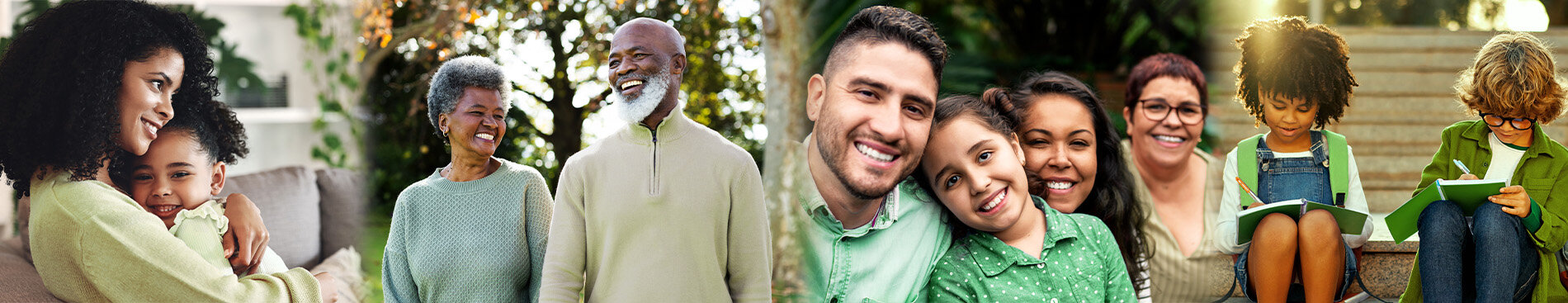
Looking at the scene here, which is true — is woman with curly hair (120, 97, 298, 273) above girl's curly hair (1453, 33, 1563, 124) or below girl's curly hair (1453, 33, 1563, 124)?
below

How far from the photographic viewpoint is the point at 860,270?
266 cm

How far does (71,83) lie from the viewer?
9.31 feet

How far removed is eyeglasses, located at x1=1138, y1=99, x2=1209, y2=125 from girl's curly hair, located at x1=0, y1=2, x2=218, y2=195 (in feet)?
8.95

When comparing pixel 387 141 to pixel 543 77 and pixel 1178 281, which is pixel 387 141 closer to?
pixel 543 77

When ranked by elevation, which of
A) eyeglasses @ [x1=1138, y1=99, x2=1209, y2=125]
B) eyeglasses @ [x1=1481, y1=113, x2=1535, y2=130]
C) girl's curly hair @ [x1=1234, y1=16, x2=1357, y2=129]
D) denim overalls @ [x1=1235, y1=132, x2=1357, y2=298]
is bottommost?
denim overalls @ [x1=1235, y1=132, x2=1357, y2=298]

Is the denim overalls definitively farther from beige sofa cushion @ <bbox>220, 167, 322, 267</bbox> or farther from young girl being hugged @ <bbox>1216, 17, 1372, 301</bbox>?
beige sofa cushion @ <bbox>220, 167, 322, 267</bbox>

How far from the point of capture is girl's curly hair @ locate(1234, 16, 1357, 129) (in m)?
3.14

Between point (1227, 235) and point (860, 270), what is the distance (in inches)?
49.8

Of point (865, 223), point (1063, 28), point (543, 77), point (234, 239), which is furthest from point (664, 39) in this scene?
point (1063, 28)

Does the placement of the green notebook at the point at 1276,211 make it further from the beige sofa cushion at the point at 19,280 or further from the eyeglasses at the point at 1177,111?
the beige sofa cushion at the point at 19,280

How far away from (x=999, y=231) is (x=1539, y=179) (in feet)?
7.42

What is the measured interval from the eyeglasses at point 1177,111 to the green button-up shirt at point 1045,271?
43cm

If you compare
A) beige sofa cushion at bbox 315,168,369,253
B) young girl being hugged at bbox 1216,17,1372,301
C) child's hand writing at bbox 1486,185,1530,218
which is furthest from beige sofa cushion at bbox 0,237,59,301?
child's hand writing at bbox 1486,185,1530,218

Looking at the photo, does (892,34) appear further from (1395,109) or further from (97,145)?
(1395,109)
